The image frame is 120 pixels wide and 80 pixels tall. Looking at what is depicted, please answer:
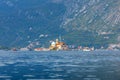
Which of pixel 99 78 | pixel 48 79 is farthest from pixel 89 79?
pixel 48 79

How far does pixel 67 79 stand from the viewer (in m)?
104

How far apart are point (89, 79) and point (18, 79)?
1622cm

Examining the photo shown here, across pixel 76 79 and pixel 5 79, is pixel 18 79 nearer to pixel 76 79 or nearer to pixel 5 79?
pixel 5 79

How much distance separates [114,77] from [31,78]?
64.1ft

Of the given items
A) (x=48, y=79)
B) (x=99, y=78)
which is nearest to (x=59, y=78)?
(x=48, y=79)

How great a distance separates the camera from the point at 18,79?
10462 centimetres

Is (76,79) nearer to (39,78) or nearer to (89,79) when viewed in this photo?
(89,79)

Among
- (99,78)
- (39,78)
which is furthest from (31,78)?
(99,78)

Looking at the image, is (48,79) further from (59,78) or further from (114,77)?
(114,77)

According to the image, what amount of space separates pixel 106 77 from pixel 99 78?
9.69 ft

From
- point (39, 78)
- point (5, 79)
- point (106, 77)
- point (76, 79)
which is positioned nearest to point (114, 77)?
point (106, 77)

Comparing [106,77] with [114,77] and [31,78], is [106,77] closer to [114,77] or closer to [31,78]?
[114,77]

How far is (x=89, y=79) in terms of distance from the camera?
338ft

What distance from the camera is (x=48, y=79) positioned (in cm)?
10606
